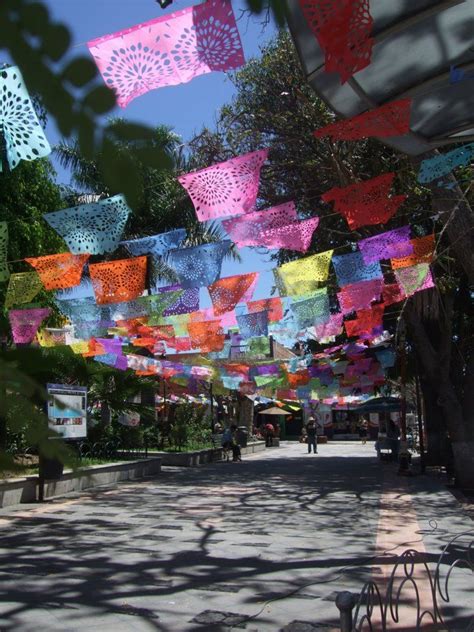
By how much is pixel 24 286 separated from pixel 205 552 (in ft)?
15.9

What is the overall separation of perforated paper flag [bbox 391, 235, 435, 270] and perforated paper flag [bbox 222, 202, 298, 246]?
235 centimetres

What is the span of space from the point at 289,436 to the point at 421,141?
48.6m

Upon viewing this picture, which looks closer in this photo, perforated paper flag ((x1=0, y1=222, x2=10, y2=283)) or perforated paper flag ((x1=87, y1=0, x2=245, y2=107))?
perforated paper flag ((x1=87, y1=0, x2=245, y2=107))

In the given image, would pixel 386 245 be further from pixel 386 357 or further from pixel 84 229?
pixel 386 357

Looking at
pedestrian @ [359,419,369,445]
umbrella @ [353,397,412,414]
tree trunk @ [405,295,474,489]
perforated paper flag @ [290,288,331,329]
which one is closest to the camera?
perforated paper flag @ [290,288,331,329]

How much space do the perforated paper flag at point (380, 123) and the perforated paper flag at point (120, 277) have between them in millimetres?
4575

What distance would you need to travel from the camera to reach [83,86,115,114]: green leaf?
1398mm

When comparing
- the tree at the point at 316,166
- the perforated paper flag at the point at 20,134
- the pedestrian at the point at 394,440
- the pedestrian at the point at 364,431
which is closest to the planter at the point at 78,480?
the perforated paper flag at the point at 20,134

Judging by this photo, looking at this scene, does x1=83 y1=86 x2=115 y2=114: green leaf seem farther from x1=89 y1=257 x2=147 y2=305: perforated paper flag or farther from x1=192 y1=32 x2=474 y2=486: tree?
x1=192 y1=32 x2=474 y2=486: tree

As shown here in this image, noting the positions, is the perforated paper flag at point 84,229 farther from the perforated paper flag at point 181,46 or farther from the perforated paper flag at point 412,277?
the perforated paper flag at point 412,277

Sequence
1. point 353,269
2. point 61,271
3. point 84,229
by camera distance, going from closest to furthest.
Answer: point 84,229 → point 61,271 → point 353,269

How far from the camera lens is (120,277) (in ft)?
32.1

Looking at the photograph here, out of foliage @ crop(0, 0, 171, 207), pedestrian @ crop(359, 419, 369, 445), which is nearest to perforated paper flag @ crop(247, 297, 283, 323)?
foliage @ crop(0, 0, 171, 207)

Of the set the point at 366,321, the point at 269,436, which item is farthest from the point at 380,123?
the point at 269,436
